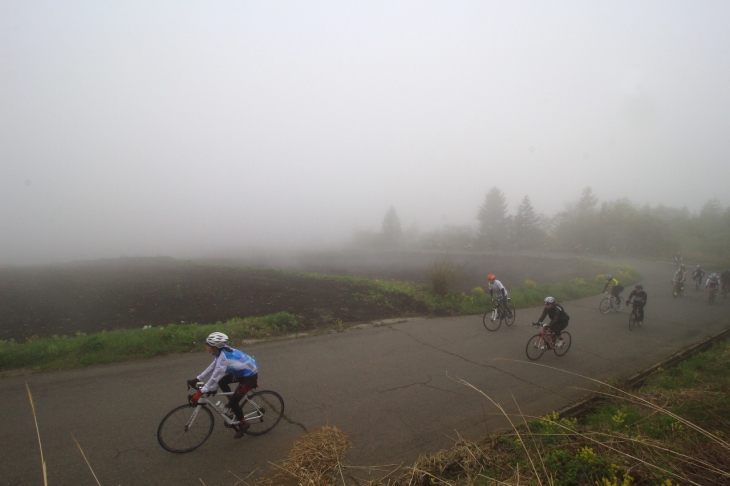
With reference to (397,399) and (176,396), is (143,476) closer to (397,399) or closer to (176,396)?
(176,396)

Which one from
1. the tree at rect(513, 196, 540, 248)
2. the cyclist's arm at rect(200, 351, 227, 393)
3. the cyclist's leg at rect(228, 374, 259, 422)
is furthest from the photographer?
the tree at rect(513, 196, 540, 248)

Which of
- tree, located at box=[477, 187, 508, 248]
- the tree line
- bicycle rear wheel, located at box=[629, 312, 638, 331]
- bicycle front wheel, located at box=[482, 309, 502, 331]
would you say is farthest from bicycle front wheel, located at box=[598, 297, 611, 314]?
tree, located at box=[477, 187, 508, 248]

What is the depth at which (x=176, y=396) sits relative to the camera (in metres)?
6.08

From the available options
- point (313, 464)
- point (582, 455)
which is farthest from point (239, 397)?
point (582, 455)

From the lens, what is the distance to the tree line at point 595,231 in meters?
47.6

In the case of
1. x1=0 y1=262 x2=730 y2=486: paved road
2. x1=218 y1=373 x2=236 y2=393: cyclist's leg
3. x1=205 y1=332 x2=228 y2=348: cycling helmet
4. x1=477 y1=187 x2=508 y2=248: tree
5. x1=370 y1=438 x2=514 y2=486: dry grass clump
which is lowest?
x1=0 y1=262 x2=730 y2=486: paved road

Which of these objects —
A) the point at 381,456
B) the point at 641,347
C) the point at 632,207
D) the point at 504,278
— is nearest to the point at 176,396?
the point at 381,456

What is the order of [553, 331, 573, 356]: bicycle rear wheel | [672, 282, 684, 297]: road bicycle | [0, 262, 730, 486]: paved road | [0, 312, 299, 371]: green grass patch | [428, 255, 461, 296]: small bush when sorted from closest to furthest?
[0, 262, 730, 486]: paved road → [0, 312, 299, 371]: green grass patch → [553, 331, 573, 356]: bicycle rear wheel → [428, 255, 461, 296]: small bush → [672, 282, 684, 297]: road bicycle

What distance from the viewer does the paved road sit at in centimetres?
443

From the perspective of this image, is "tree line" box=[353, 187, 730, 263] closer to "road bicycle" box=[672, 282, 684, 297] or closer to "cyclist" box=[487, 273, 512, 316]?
"road bicycle" box=[672, 282, 684, 297]

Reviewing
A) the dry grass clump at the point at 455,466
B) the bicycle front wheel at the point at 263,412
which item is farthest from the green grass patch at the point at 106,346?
the dry grass clump at the point at 455,466

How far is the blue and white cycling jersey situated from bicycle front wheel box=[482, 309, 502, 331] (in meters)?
8.60

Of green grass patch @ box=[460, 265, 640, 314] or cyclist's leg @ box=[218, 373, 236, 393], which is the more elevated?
cyclist's leg @ box=[218, 373, 236, 393]

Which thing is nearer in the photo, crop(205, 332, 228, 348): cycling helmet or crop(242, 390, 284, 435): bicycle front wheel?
crop(205, 332, 228, 348): cycling helmet
